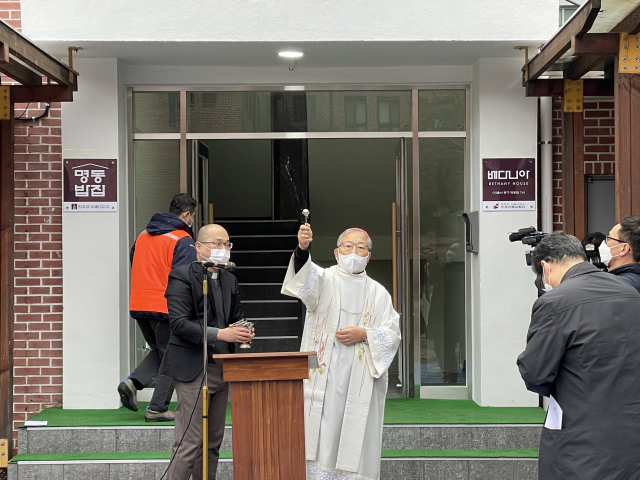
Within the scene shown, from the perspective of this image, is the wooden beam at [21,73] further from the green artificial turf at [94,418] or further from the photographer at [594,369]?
the photographer at [594,369]

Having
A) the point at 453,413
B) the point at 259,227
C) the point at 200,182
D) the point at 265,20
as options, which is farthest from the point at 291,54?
the point at 259,227

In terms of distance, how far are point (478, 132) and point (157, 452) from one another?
3.81m

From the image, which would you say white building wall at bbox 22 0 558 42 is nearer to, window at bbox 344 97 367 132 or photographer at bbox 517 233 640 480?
window at bbox 344 97 367 132

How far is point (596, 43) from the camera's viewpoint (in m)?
5.62

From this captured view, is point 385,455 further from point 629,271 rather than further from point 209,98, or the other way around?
point 209,98

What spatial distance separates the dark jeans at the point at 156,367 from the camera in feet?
22.5

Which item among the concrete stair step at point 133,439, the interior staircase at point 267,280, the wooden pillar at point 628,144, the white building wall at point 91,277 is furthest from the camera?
the interior staircase at point 267,280

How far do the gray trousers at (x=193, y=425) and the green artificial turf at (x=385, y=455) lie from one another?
54.9 inches

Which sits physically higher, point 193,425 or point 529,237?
point 529,237

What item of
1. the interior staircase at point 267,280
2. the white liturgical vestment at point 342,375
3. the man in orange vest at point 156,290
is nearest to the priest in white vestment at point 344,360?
the white liturgical vestment at point 342,375

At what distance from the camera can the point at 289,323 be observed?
32.0 feet

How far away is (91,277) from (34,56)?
6.75 ft

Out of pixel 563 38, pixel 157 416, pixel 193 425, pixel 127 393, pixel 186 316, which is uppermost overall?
pixel 563 38

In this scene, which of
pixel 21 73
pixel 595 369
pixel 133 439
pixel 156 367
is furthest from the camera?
pixel 156 367
